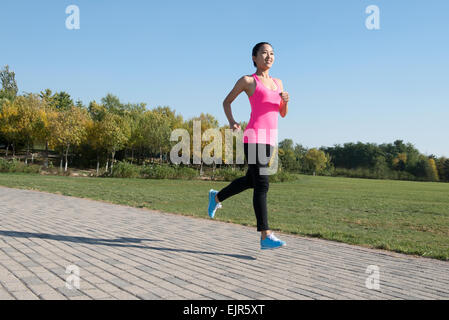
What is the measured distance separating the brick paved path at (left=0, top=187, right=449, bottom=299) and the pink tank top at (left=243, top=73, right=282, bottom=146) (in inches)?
54.0

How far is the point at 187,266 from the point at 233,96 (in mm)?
1998

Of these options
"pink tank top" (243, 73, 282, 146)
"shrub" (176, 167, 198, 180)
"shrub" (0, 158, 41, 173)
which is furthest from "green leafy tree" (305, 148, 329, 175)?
"pink tank top" (243, 73, 282, 146)

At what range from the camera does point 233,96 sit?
4.32 m

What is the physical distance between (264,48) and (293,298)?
2824mm

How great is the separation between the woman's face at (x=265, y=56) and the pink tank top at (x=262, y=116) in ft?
0.75

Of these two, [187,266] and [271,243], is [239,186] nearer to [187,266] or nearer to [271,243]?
[271,243]

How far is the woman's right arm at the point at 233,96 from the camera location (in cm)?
419

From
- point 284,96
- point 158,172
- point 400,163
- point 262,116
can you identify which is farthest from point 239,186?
point 400,163

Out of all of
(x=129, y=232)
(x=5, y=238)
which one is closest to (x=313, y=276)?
(x=129, y=232)

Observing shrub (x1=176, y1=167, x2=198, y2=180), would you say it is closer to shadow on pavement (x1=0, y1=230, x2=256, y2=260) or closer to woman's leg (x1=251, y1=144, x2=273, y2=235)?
shadow on pavement (x1=0, y1=230, x2=256, y2=260)

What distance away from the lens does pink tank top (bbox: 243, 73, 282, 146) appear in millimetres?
4172

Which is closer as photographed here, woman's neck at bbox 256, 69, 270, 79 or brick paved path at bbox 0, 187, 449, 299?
brick paved path at bbox 0, 187, 449, 299

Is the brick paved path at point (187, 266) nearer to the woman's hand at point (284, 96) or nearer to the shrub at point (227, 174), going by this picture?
the woman's hand at point (284, 96)
